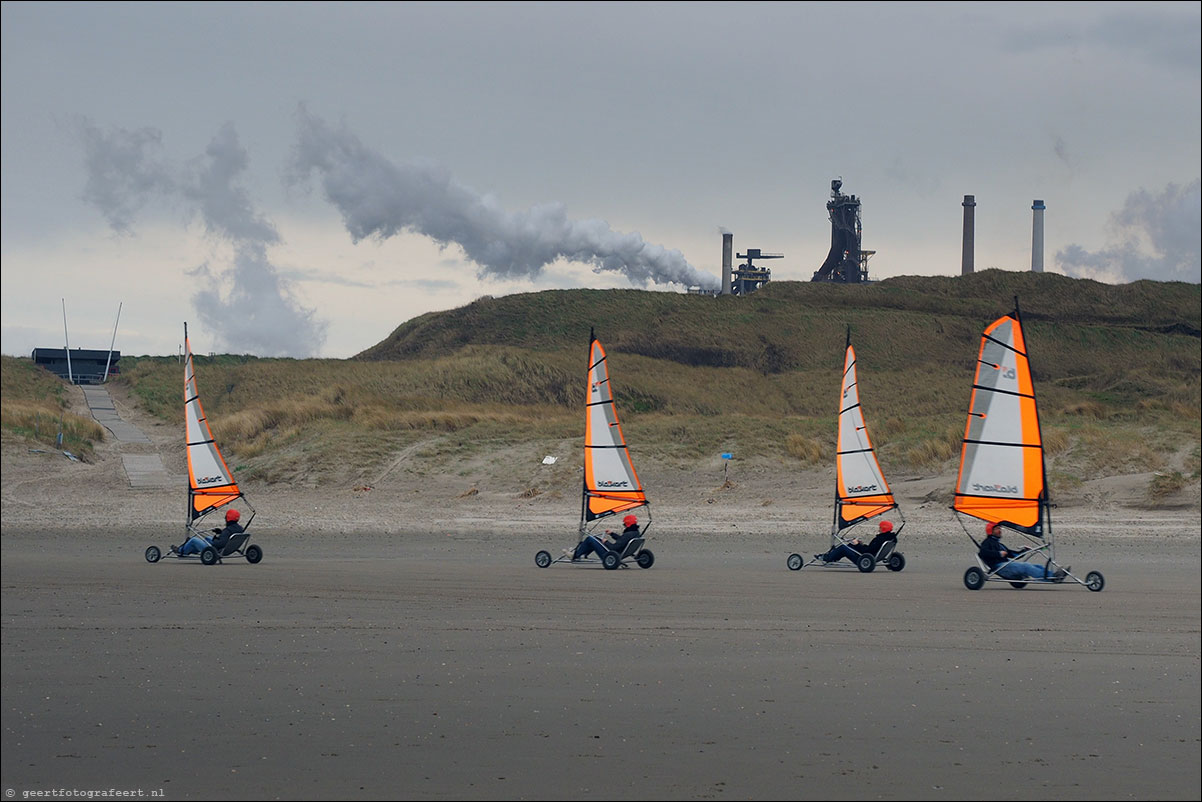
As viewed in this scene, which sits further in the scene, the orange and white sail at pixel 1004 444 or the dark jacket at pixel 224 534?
the dark jacket at pixel 224 534

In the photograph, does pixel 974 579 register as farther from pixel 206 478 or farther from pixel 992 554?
pixel 206 478

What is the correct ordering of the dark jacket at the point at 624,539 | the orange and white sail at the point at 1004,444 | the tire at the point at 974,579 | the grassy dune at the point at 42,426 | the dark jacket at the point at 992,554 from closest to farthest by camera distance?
the tire at the point at 974,579 → the dark jacket at the point at 992,554 → the orange and white sail at the point at 1004,444 → the dark jacket at the point at 624,539 → the grassy dune at the point at 42,426

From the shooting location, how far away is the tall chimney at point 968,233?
91406mm

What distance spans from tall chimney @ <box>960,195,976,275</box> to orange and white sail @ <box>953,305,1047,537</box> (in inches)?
3026

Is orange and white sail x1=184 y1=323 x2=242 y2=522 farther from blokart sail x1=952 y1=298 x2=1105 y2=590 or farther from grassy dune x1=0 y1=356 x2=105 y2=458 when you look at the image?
blokart sail x1=952 y1=298 x2=1105 y2=590

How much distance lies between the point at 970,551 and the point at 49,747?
16.5 meters

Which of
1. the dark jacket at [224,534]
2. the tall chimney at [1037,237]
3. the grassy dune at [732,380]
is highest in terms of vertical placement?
Answer: the tall chimney at [1037,237]

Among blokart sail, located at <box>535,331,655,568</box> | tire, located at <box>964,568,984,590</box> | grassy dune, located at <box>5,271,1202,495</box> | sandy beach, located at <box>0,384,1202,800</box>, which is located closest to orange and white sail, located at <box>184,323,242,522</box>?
sandy beach, located at <box>0,384,1202,800</box>

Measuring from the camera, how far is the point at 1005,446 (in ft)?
58.5

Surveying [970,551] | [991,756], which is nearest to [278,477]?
[970,551]

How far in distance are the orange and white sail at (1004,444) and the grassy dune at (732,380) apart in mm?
10225

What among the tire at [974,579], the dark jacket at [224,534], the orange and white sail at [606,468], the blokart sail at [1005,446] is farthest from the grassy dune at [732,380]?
the dark jacket at [224,534]

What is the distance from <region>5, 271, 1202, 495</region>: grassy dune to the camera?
33562 millimetres

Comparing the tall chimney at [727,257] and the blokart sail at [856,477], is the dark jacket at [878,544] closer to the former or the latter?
the blokart sail at [856,477]
